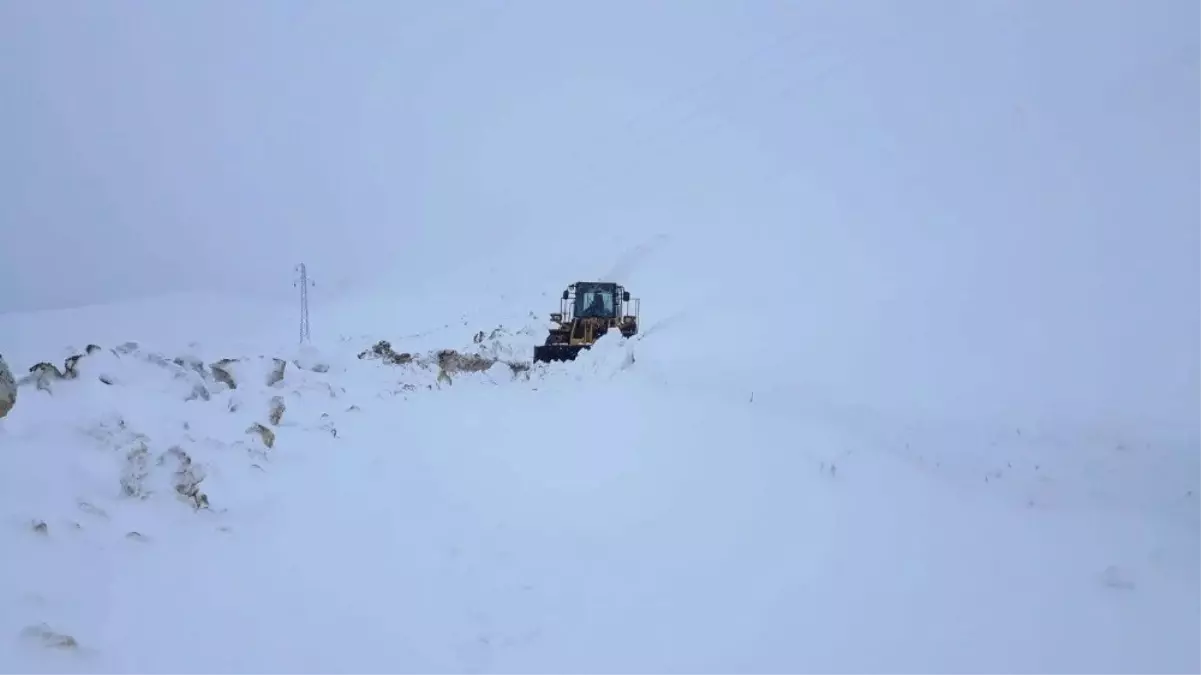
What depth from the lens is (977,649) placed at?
2793 millimetres

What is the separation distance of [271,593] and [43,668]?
87 cm

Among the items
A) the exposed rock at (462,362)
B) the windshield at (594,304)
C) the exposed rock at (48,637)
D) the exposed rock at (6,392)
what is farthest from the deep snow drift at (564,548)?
the windshield at (594,304)

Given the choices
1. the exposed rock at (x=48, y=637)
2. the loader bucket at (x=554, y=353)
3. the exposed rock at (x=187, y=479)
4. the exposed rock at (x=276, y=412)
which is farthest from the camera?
the loader bucket at (x=554, y=353)

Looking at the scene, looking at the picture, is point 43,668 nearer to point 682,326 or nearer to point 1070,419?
point 1070,419

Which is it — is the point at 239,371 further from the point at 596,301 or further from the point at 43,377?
the point at 596,301

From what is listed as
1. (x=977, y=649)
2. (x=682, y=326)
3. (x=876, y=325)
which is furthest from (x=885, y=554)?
(x=682, y=326)

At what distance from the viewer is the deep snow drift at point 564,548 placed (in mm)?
2637

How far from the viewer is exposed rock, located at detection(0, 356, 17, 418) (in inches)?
131

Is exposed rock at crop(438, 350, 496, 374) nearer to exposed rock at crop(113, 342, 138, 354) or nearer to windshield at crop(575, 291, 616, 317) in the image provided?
windshield at crop(575, 291, 616, 317)

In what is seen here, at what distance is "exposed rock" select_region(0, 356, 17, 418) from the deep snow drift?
11cm

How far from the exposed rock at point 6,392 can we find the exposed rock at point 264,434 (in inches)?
59.1

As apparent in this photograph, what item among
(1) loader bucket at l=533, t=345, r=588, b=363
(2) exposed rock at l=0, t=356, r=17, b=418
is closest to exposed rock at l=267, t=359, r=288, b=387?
(2) exposed rock at l=0, t=356, r=17, b=418

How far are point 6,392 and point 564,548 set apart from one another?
2.73 m

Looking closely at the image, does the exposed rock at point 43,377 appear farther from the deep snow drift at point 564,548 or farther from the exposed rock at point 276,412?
the exposed rock at point 276,412
